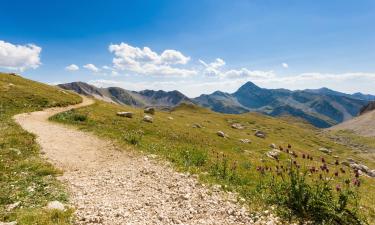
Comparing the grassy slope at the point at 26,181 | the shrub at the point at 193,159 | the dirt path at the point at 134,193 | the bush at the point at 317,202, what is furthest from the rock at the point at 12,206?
the bush at the point at 317,202

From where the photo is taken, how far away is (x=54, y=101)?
55.6 m

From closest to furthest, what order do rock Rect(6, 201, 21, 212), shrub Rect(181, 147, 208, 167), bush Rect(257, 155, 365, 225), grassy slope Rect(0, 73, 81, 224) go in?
1. grassy slope Rect(0, 73, 81, 224)
2. rock Rect(6, 201, 21, 212)
3. bush Rect(257, 155, 365, 225)
4. shrub Rect(181, 147, 208, 167)

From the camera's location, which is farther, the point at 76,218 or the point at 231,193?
the point at 231,193

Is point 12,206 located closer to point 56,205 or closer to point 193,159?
point 56,205

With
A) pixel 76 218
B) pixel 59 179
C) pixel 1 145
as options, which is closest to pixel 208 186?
pixel 76 218

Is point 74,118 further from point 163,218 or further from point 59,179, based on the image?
point 163,218

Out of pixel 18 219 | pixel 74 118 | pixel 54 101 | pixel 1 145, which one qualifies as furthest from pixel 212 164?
pixel 54 101

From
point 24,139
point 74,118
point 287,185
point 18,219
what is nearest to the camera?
point 18,219

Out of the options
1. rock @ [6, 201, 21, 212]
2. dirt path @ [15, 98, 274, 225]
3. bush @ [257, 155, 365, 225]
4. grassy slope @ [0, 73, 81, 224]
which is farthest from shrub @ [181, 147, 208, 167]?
rock @ [6, 201, 21, 212]

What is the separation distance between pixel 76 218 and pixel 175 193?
5059 millimetres

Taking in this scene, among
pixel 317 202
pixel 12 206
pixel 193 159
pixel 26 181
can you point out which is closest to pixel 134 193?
pixel 12 206

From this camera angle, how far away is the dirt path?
12.3 metres

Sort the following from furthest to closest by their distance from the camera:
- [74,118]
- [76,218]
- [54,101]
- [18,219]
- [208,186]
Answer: [54,101] → [74,118] → [208,186] → [76,218] → [18,219]

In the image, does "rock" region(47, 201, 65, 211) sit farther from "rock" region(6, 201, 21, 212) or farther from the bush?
the bush
